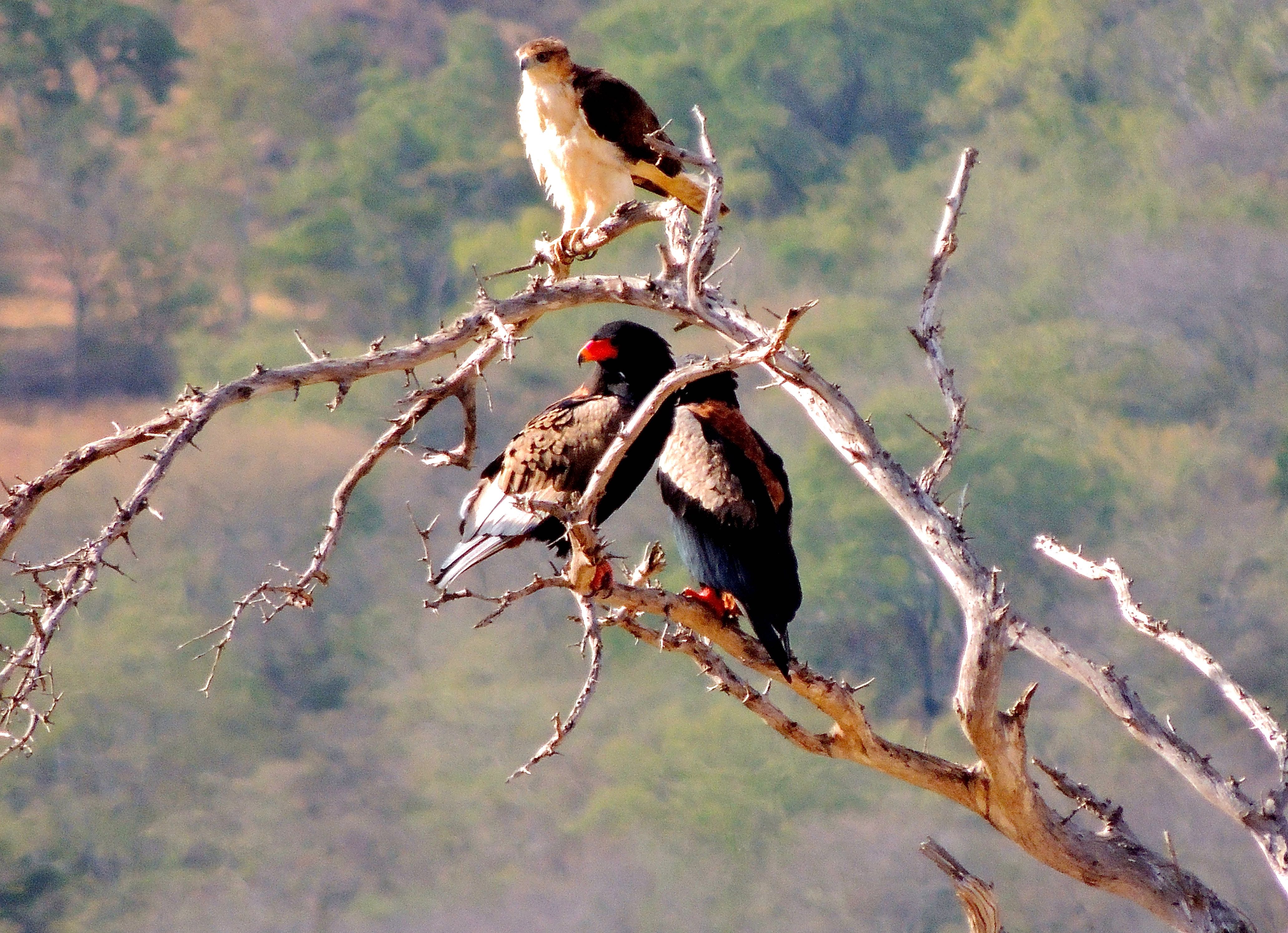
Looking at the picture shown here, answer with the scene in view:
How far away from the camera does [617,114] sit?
14.8ft

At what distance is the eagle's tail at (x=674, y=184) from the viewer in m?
4.27

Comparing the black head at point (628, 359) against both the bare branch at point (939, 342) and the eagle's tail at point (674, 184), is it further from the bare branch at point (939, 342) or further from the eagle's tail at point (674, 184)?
the bare branch at point (939, 342)

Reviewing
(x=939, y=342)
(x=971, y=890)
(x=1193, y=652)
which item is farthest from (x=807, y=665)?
(x=1193, y=652)

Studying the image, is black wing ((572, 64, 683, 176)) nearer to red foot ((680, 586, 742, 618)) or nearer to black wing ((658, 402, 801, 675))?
black wing ((658, 402, 801, 675))

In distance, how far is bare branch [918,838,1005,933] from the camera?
3.31 metres

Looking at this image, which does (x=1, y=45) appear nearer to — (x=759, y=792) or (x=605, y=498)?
(x=759, y=792)

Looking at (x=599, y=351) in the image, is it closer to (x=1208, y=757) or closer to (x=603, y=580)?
(x=603, y=580)

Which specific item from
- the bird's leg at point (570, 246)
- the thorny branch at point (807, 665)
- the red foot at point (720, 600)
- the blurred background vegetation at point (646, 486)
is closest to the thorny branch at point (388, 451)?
the thorny branch at point (807, 665)

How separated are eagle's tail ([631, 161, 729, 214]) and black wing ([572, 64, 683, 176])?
3 centimetres

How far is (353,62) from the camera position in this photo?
1723 cm

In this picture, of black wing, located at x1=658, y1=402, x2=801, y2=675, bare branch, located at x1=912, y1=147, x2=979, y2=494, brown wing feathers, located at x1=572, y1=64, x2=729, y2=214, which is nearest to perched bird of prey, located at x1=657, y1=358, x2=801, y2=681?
black wing, located at x1=658, y1=402, x2=801, y2=675

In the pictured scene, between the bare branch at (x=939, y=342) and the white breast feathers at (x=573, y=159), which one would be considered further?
the white breast feathers at (x=573, y=159)

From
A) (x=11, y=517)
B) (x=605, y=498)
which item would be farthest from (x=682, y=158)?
(x=11, y=517)

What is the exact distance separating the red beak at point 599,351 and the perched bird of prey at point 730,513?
202mm
